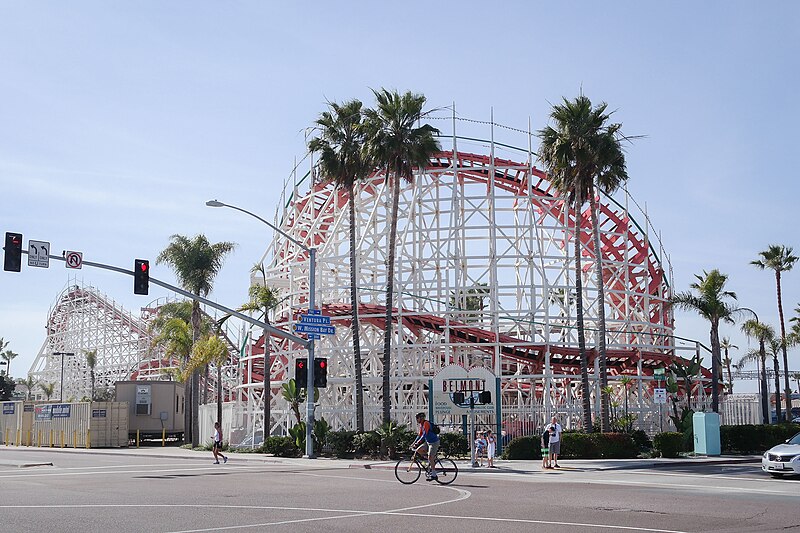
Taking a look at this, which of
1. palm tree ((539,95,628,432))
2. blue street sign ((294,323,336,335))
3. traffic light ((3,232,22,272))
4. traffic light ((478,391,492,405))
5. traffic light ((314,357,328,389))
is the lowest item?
traffic light ((478,391,492,405))

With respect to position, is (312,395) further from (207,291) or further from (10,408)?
(10,408)

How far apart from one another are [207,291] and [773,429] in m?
26.6

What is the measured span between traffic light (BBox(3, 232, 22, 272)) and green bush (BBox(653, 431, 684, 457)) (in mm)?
20386

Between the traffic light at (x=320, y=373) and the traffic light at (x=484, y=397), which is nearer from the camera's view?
the traffic light at (x=484, y=397)

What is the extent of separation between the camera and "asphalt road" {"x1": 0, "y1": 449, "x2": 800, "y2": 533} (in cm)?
1235

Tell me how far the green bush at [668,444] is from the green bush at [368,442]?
30.7ft

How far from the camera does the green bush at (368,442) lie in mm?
31375

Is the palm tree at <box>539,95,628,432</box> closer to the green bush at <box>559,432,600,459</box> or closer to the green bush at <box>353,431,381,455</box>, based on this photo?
the green bush at <box>559,432,600,459</box>

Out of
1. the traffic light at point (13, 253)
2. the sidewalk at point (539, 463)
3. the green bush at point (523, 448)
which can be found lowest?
the sidewalk at point (539, 463)

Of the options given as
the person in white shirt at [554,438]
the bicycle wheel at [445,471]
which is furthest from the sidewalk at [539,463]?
the bicycle wheel at [445,471]

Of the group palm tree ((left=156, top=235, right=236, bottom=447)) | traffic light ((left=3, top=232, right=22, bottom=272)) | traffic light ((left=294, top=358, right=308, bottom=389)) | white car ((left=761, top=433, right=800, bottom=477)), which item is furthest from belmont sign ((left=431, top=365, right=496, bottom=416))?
palm tree ((left=156, top=235, right=236, bottom=447))

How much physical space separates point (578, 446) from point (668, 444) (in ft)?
9.98

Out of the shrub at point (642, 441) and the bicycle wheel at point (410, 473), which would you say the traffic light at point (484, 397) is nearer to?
the bicycle wheel at point (410, 473)

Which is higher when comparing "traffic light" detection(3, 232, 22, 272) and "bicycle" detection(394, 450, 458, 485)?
"traffic light" detection(3, 232, 22, 272)
